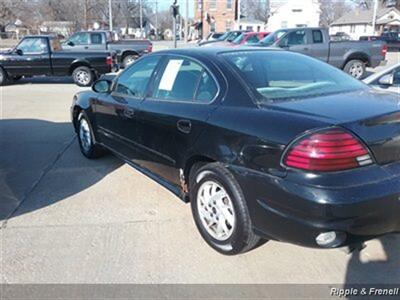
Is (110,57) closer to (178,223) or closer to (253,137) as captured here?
(178,223)

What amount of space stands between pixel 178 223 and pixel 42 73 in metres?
12.6

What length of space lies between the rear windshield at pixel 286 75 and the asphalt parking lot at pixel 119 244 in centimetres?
131

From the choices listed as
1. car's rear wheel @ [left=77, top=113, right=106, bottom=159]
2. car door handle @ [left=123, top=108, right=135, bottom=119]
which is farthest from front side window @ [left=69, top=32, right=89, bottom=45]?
car door handle @ [left=123, top=108, right=135, bottom=119]

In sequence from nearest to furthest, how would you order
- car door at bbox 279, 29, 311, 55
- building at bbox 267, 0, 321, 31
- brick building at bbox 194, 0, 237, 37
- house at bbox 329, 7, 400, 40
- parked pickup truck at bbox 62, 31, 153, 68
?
car door at bbox 279, 29, 311, 55, parked pickup truck at bbox 62, 31, 153, 68, building at bbox 267, 0, 321, 31, brick building at bbox 194, 0, 237, 37, house at bbox 329, 7, 400, 40

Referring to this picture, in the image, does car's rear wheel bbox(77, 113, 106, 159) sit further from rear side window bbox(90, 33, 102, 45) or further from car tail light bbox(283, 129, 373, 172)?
rear side window bbox(90, 33, 102, 45)

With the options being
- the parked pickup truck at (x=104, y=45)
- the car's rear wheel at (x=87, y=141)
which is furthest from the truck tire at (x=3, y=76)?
the car's rear wheel at (x=87, y=141)

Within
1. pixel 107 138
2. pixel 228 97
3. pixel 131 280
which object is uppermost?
pixel 228 97

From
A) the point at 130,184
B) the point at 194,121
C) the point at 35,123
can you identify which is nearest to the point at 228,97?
the point at 194,121

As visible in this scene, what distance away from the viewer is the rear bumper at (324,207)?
2.56m

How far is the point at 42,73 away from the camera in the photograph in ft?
48.8

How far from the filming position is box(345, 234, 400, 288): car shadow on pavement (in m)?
3.04

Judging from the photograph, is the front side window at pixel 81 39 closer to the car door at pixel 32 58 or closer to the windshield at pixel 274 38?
the car door at pixel 32 58

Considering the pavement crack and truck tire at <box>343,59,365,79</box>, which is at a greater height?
truck tire at <box>343,59,365,79</box>

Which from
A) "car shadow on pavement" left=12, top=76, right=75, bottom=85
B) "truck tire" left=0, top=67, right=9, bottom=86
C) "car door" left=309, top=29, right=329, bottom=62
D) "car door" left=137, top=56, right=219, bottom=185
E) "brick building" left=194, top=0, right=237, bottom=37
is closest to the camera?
"car door" left=137, top=56, right=219, bottom=185
